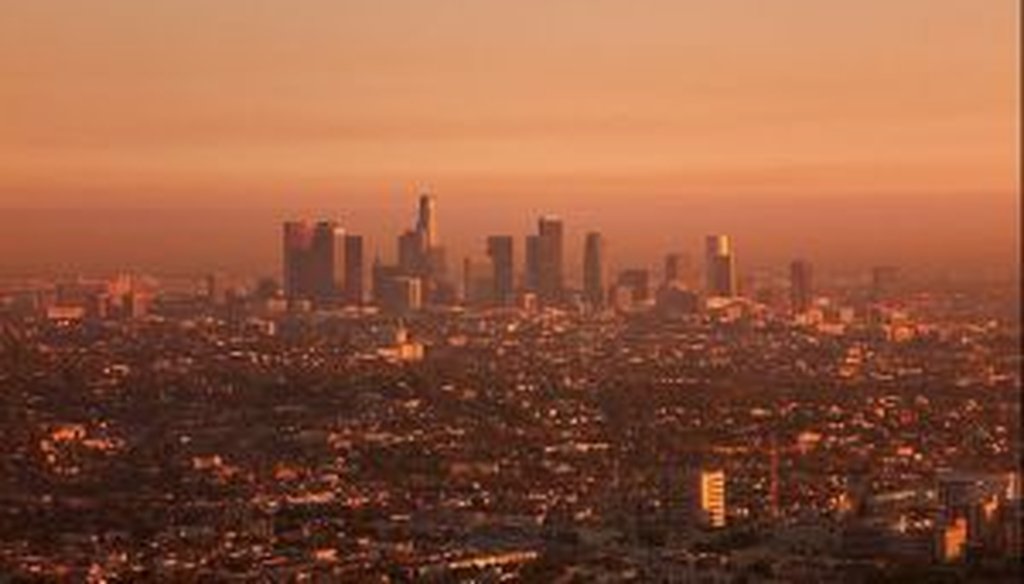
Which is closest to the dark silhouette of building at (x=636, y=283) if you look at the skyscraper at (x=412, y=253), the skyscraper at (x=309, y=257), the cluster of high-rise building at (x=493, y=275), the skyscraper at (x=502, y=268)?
the cluster of high-rise building at (x=493, y=275)

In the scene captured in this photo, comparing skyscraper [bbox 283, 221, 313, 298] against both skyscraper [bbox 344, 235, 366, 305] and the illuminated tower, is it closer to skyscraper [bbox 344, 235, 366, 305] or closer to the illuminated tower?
skyscraper [bbox 344, 235, 366, 305]

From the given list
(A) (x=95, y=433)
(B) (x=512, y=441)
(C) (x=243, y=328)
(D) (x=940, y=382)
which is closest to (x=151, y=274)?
(A) (x=95, y=433)

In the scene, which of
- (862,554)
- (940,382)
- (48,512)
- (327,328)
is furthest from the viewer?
(940,382)

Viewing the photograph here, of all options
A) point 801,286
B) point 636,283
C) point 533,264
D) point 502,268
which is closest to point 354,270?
point 502,268

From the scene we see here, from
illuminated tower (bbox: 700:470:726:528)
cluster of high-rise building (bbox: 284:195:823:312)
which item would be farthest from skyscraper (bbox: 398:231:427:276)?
illuminated tower (bbox: 700:470:726:528)

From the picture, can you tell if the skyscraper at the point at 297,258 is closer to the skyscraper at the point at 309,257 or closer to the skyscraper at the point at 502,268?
the skyscraper at the point at 309,257

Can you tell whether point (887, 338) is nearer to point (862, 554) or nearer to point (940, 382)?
point (940, 382)
